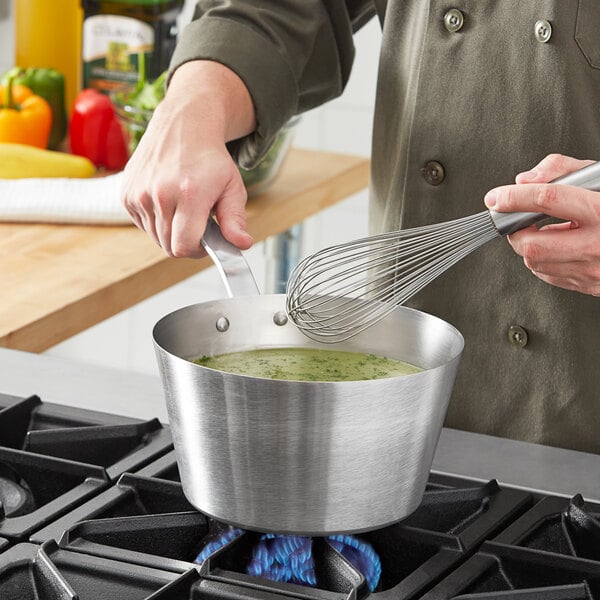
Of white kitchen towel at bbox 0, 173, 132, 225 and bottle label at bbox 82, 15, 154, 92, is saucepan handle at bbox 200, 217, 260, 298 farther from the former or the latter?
bottle label at bbox 82, 15, 154, 92

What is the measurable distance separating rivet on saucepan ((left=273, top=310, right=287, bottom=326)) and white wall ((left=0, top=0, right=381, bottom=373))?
1453 mm

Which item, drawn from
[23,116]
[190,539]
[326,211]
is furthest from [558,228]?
[326,211]

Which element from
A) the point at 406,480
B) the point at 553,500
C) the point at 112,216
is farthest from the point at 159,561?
the point at 112,216

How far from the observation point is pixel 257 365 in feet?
2.20

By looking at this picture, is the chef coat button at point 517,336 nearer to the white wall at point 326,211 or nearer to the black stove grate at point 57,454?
the black stove grate at point 57,454

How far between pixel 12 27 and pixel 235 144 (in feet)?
4.74

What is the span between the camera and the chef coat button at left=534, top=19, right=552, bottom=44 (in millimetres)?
912

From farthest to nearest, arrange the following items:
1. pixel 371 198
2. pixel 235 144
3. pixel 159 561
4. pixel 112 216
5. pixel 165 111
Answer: pixel 112 216 → pixel 371 198 → pixel 235 144 → pixel 165 111 → pixel 159 561

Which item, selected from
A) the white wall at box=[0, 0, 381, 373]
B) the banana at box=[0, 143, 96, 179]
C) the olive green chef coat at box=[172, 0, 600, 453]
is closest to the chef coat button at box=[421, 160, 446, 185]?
the olive green chef coat at box=[172, 0, 600, 453]

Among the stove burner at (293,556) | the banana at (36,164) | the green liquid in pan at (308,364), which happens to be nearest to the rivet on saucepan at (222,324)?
the green liquid in pan at (308,364)

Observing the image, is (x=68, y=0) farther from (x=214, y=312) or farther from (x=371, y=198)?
(x=214, y=312)

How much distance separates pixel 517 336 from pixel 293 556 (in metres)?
0.45

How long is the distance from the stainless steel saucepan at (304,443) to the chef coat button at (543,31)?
1.23ft

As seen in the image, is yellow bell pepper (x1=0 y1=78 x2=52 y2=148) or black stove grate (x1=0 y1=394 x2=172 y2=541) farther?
yellow bell pepper (x1=0 y1=78 x2=52 y2=148)
